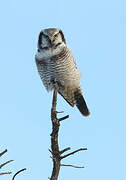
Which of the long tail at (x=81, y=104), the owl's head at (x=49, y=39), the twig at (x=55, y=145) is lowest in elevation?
the long tail at (x=81, y=104)

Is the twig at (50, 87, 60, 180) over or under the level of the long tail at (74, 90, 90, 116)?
over

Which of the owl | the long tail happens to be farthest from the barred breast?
the long tail

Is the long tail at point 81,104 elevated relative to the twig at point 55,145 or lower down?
lower down

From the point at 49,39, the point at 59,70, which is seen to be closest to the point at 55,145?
the point at 59,70

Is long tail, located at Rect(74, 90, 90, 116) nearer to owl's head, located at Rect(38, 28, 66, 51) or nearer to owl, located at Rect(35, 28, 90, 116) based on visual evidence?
owl, located at Rect(35, 28, 90, 116)

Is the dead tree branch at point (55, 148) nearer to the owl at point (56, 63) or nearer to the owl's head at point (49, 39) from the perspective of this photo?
the owl at point (56, 63)

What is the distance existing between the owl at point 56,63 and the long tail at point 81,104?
0.46 meters

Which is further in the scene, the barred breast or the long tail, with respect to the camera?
the long tail

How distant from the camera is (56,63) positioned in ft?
26.8

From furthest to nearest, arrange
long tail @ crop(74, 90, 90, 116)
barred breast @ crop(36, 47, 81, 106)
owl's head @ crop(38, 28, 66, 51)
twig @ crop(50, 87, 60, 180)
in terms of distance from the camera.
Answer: long tail @ crop(74, 90, 90, 116), owl's head @ crop(38, 28, 66, 51), barred breast @ crop(36, 47, 81, 106), twig @ crop(50, 87, 60, 180)

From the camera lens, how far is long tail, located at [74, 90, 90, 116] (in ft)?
30.5

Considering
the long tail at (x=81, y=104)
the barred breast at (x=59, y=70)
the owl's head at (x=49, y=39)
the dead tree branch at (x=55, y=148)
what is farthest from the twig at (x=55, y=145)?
the long tail at (x=81, y=104)

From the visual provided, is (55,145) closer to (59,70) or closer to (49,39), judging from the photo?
(59,70)

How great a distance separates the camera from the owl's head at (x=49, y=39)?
8398 millimetres
